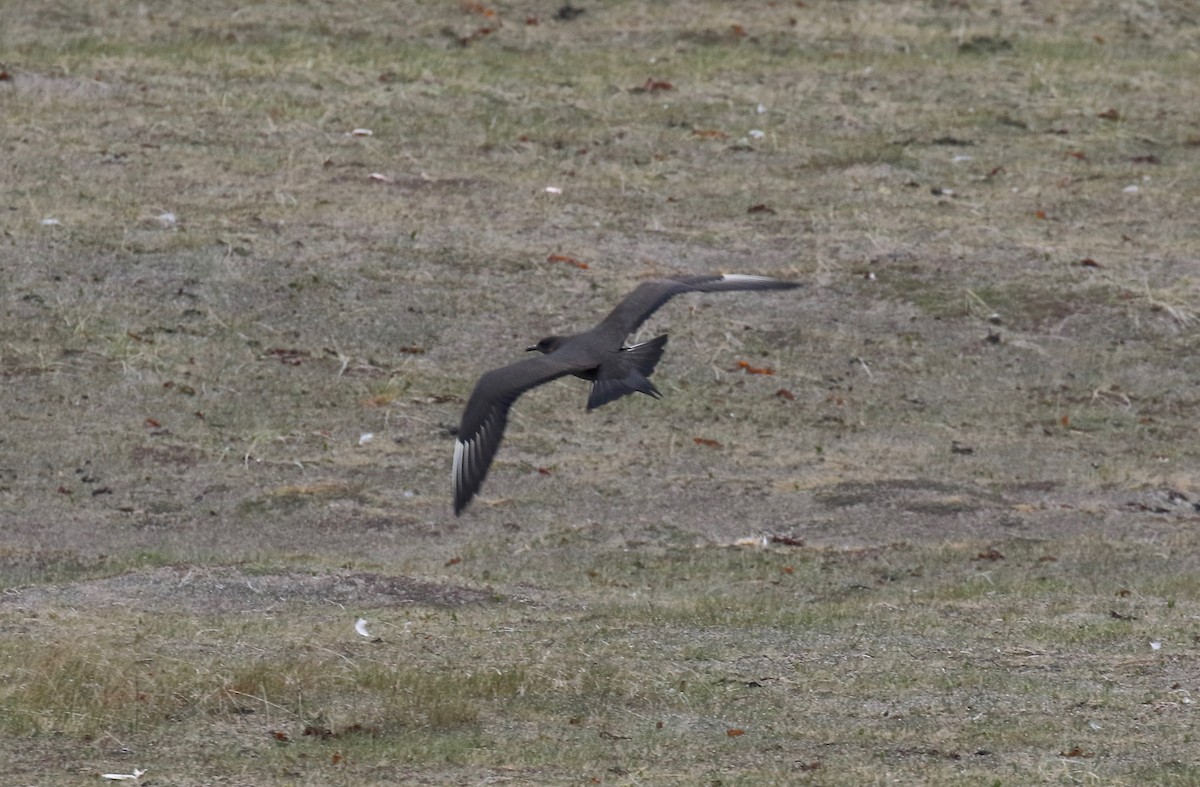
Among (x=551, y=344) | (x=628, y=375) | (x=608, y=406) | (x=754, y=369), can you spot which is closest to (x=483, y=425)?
(x=628, y=375)

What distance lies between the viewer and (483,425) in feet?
32.2

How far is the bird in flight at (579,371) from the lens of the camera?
9766 mm

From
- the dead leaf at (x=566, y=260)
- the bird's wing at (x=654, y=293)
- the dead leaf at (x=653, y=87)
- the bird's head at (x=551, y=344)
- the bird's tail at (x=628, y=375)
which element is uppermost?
the bird's wing at (x=654, y=293)

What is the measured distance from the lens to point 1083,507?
46.3ft

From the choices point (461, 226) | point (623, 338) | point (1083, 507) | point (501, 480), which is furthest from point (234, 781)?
point (461, 226)

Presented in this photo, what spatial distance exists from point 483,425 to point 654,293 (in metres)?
2.11

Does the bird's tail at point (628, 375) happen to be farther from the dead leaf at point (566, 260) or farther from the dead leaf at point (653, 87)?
the dead leaf at point (653, 87)

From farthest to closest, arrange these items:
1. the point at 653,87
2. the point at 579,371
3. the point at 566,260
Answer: the point at 653,87 → the point at 566,260 → the point at 579,371

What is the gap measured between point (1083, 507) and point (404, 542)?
16.6 feet

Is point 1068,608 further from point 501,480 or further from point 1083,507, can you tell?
point 501,480

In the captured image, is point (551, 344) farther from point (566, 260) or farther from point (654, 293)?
point (566, 260)

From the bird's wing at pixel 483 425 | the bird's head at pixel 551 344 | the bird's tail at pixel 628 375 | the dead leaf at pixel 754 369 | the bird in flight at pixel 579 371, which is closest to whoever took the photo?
the bird's wing at pixel 483 425

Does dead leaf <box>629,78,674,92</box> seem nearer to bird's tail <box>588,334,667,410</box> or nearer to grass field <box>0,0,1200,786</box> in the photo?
grass field <box>0,0,1200,786</box>

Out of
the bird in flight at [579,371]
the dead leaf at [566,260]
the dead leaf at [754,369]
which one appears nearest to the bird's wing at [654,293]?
the bird in flight at [579,371]
